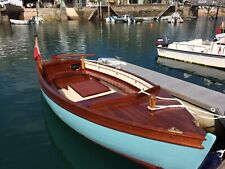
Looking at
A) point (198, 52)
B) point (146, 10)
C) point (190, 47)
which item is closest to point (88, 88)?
point (198, 52)

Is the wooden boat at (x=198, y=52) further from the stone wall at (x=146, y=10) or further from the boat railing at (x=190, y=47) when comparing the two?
the stone wall at (x=146, y=10)

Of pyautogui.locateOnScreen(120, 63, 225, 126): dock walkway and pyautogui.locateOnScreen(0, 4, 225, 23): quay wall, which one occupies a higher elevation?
pyautogui.locateOnScreen(0, 4, 225, 23): quay wall

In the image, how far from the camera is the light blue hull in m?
6.61

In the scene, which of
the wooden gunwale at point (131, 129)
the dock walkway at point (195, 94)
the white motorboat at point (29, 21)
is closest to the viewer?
the wooden gunwale at point (131, 129)

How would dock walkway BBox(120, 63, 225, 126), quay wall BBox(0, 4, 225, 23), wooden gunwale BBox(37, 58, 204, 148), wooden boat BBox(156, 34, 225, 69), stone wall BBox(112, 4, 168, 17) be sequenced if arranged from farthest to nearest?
stone wall BBox(112, 4, 168, 17) < quay wall BBox(0, 4, 225, 23) < wooden boat BBox(156, 34, 225, 69) < dock walkway BBox(120, 63, 225, 126) < wooden gunwale BBox(37, 58, 204, 148)

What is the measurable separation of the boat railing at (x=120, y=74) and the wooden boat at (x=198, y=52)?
11.8 meters

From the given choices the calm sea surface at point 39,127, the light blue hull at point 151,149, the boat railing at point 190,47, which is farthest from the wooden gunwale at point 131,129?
the boat railing at point 190,47

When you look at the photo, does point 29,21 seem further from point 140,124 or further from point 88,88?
point 140,124

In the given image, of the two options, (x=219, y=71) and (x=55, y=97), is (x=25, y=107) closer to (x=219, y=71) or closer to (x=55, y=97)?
(x=55, y=97)

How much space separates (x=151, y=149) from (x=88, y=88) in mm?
5151

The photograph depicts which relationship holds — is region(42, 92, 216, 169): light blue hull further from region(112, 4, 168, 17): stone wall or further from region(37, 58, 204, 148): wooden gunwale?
region(112, 4, 168, 17): stone wall

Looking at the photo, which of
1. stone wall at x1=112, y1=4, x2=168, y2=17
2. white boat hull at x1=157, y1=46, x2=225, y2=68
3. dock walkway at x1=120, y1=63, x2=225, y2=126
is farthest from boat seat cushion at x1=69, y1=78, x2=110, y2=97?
stone wall at x1=112, y1=4, x2=168, y2=17

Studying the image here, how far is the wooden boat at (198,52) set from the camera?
66.9 ft

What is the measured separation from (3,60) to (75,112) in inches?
729
